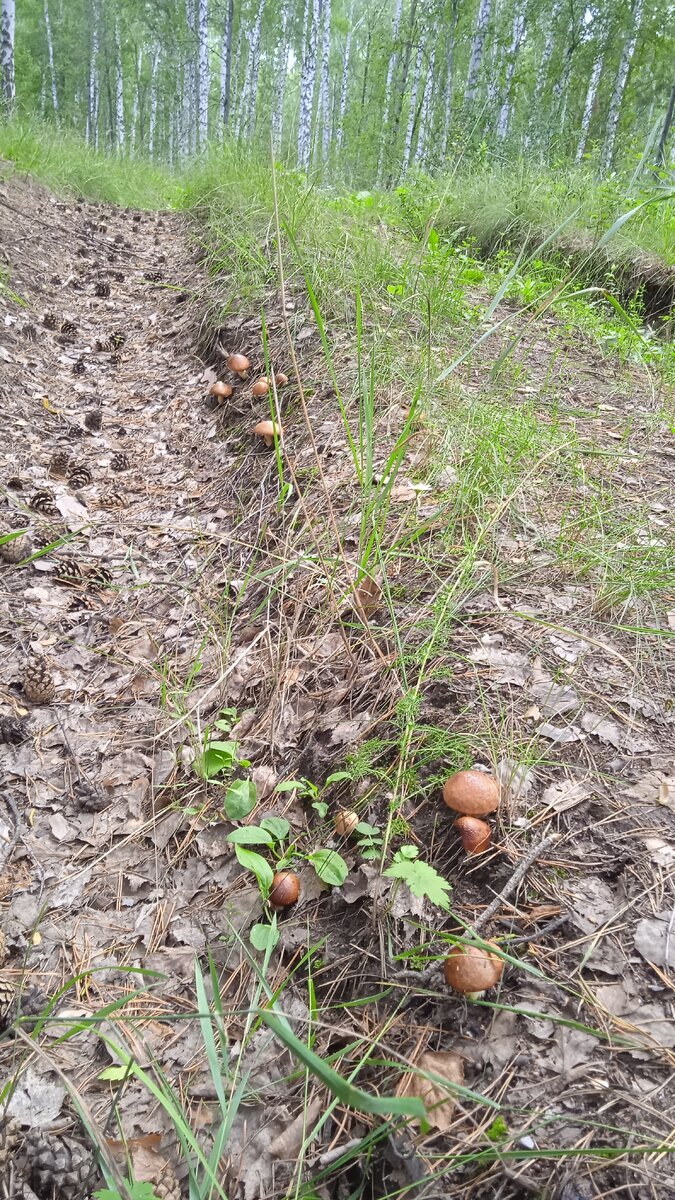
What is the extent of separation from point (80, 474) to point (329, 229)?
7.34 ft

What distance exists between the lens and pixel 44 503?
2885 millimetres

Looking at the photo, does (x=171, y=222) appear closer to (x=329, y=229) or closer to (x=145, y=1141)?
(x=329, y=229)

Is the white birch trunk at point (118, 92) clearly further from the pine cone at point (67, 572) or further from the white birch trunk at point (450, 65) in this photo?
the pine cone at point (67, 572)

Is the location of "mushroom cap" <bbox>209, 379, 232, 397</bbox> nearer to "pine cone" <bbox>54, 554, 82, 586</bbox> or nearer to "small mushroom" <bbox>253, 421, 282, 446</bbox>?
"small mushroom" <bbox>253, 421, 282, 446</bbox>

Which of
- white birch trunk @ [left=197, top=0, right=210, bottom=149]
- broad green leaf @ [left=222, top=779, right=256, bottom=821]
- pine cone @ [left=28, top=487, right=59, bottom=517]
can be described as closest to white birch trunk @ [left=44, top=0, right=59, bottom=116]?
white birch trunk @ [left=197, top=0, right=210, bottom=149]

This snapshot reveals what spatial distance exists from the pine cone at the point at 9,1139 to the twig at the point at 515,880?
938 millimetres

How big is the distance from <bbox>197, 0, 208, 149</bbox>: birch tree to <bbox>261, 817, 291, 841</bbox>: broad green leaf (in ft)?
57.2

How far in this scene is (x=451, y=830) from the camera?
150 cm

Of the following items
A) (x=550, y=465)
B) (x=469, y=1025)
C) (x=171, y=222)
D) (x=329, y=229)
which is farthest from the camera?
(x=171, y=222)

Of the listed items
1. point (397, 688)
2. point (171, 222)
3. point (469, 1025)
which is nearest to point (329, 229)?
point (397, 688)

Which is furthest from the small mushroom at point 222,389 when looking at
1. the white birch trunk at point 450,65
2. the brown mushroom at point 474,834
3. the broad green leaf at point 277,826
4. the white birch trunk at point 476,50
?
the white birch trunk at point 450,65

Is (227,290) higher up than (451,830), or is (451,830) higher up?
(227,290)

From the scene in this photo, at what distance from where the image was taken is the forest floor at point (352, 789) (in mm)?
1148

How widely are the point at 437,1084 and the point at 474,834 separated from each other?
0.46 metres
